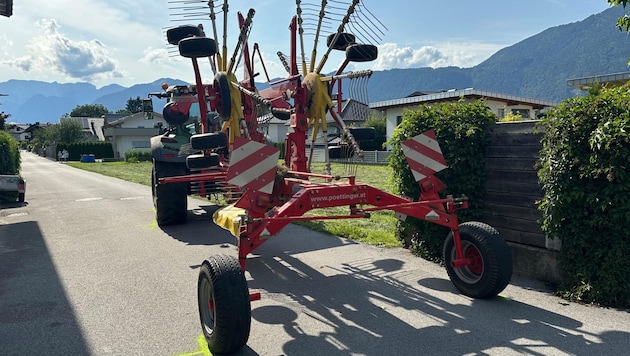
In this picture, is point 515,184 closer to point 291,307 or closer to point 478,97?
point 291,307

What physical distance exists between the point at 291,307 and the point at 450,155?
2.65 meters

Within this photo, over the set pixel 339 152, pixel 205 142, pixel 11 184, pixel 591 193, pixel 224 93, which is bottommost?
pixel 11 184

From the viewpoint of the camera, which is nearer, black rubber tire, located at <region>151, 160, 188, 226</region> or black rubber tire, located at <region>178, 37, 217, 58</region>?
black rubber tire, located at <region>178, 37, 217, 58</region>

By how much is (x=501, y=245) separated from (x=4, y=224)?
958cm

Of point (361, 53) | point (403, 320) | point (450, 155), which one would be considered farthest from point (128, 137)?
point (403, 320)

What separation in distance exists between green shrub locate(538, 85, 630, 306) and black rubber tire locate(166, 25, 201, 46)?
4144 millimetres

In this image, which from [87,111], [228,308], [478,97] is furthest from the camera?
[87,111]

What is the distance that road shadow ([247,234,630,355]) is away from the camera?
3373mm

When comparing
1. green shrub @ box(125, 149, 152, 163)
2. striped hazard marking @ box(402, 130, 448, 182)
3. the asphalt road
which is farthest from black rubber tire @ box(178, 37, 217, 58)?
green shrub @ box(125, 149, 152, 163)

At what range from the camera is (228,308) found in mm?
3186

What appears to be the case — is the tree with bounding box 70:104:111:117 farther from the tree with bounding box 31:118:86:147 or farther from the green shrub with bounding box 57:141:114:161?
the green shrub with bounding box 57:141:114:161

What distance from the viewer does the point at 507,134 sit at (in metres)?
5.17

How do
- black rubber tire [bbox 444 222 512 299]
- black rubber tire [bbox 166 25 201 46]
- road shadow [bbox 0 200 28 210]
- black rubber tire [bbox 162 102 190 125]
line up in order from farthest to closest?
road shadow [bbox 0 200 28 210] → black rubber tire [bbox 162 102 190 125] → black rubber tire [bbox 166 25 201 46] → black rubber tire [bbox 444 222 512 299]

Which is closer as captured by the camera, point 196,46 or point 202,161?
point 196,46
